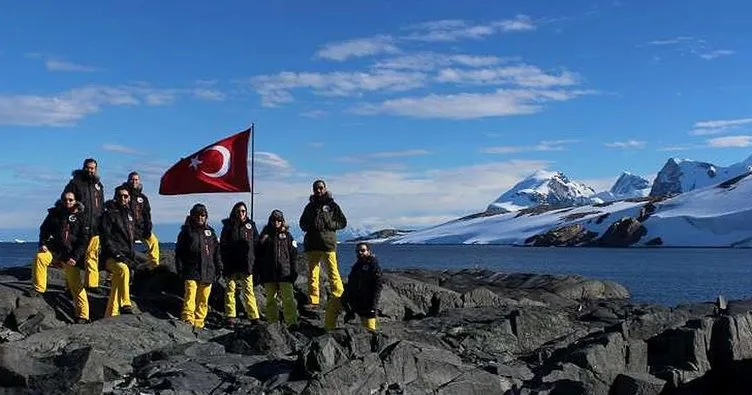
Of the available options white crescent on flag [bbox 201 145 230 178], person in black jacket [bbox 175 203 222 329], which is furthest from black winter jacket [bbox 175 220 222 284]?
white crescent on flag [bbox 201 145 230 178]

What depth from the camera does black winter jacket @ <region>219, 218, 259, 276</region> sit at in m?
19.2

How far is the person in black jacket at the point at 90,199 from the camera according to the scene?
18.5 metres

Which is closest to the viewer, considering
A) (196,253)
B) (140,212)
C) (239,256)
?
(196,253)

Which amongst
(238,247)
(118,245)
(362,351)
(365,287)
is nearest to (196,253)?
(238,247)

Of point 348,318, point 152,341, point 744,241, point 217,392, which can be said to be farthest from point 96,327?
point 744,241

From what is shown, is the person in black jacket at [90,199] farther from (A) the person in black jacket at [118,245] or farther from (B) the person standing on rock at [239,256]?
(B) the person standing on rock at [239,256]

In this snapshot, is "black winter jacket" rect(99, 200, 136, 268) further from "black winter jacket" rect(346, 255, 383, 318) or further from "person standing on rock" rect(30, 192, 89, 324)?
"black winter jacket" rect(346, 255, 383, 318)

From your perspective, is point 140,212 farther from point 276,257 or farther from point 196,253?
point 276,257

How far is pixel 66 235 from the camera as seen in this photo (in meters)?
18.1

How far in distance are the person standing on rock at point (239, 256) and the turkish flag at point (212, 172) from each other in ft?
7.95

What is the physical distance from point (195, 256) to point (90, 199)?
9.50 feet

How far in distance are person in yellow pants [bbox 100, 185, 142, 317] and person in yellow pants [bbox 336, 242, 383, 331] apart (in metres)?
5.06

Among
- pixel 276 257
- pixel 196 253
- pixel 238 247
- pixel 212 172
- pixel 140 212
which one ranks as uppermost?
pixel 212 172

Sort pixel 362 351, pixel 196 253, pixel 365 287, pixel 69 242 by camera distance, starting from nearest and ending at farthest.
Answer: pixel 362 351
pixel 69 242
pixel 365 287
pixel 196 253
